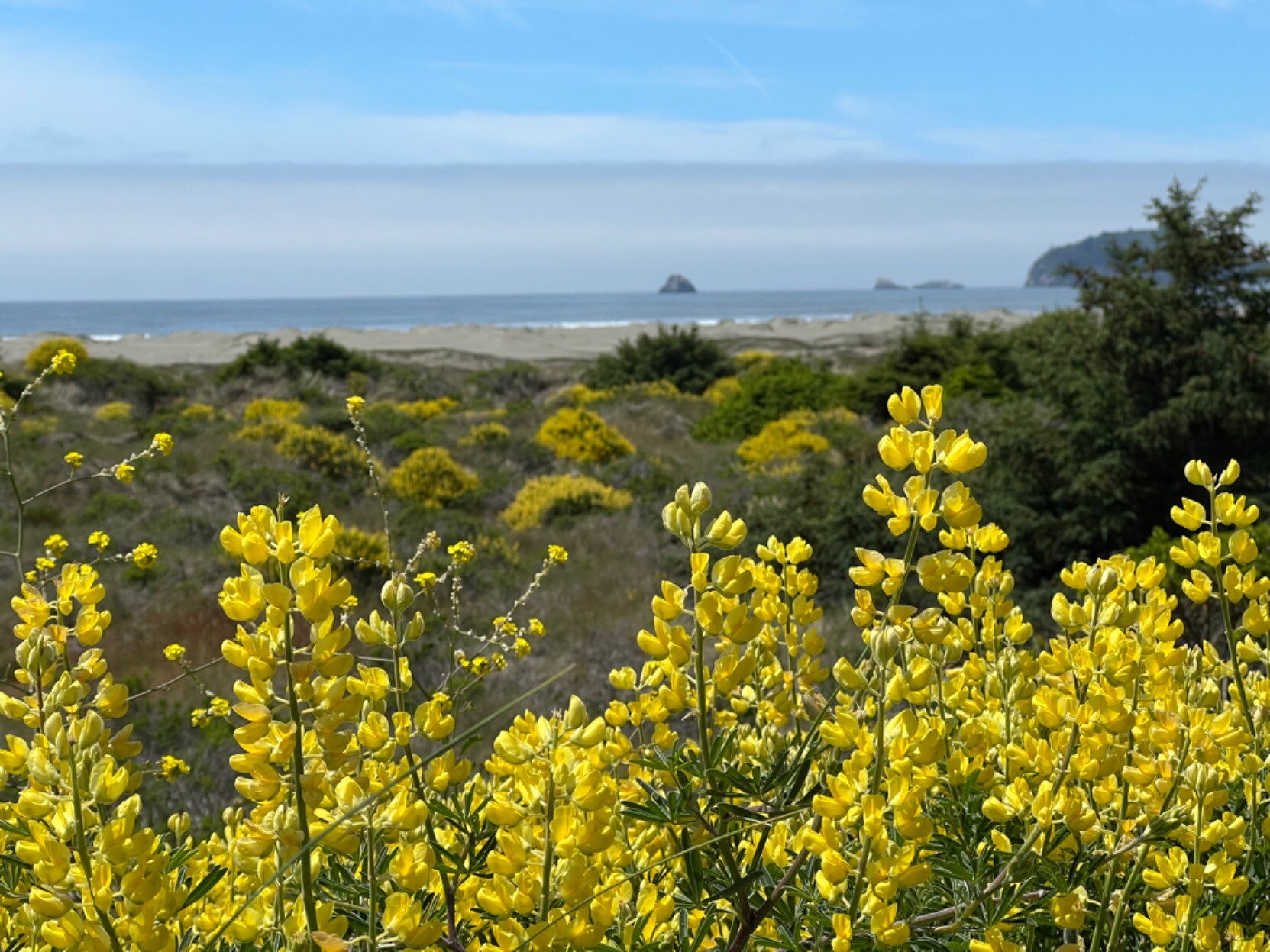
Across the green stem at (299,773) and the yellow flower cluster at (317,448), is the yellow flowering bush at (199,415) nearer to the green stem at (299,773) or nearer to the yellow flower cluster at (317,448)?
the yellow flower cluster at (317,448)

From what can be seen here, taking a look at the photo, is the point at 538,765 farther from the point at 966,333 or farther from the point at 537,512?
the point at 966,333

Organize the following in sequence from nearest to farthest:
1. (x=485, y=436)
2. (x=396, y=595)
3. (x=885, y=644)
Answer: (x=885, y=644) < (x=396, y=595) < (x=485, y=436)

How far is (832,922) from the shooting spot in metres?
1.30

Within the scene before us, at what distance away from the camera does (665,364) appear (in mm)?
24828

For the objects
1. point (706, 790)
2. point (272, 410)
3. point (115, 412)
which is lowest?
point (115, 412)

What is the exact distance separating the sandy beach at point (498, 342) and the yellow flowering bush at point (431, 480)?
792 inches

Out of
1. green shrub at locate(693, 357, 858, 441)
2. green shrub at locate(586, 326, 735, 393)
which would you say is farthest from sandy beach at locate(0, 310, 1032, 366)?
green shrub at locate(693, 357, 858, 441)

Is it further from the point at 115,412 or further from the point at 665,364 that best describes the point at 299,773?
the point at 665,364

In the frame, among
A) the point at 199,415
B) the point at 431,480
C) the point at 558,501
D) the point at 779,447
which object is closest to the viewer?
the point at 558,501

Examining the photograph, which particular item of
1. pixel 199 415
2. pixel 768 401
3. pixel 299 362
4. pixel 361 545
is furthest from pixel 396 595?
pixel 299 362

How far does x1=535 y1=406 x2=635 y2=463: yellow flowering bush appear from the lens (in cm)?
1459

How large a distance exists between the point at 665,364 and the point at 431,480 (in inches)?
520

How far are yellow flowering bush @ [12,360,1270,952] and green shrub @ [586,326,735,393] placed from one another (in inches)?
887

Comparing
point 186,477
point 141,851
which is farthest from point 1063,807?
point 186,477
